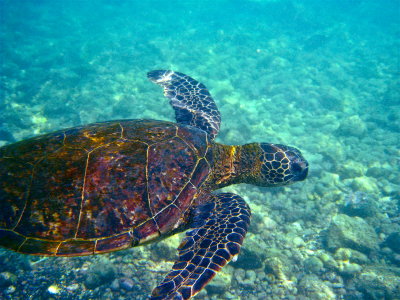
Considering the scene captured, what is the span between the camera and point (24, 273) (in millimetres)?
4094

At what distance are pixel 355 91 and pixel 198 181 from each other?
17.2 m

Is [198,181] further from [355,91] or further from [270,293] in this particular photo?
[355,91]

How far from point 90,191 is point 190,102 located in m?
3.55

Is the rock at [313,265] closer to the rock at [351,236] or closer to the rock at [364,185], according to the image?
the rock at [351,236]

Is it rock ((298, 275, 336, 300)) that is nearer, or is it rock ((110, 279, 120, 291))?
rock ((110, 279, 120, 291))

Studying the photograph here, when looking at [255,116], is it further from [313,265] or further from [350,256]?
[313,265]

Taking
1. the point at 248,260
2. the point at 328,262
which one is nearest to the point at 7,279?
the point at 248,260

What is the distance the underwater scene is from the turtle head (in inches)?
37.2

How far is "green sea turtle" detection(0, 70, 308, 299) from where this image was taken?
2.62 metres

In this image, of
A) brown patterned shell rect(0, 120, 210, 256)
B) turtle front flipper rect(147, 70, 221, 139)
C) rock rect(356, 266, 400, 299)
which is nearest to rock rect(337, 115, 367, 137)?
rock rect(356, 266, 400, 299)

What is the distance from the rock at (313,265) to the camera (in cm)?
496

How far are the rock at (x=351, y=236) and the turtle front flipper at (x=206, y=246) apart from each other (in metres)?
3.57

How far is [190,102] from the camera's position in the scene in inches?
221

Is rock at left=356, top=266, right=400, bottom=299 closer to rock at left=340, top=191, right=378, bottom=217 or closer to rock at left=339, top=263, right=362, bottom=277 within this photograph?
rock at left=339, top=263, right=362, bottom=277
